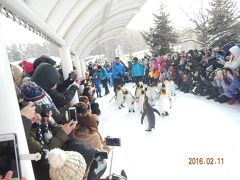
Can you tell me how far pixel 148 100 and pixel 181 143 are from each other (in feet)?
10.4

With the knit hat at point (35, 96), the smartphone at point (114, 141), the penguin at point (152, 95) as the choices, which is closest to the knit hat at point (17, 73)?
the knit hat at point (35, 96)

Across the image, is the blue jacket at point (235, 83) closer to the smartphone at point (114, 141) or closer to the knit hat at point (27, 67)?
the knit hat at point (27, 67)

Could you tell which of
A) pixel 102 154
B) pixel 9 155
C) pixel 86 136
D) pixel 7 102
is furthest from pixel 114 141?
pixel 9 155

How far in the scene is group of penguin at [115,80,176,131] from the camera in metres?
7.81

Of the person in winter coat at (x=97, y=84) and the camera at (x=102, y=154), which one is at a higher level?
the camera at (x=102, y=154)

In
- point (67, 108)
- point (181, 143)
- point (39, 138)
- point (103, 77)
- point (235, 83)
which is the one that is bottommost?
point (181, 143)

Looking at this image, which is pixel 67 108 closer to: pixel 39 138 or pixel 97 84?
pixel 39 138

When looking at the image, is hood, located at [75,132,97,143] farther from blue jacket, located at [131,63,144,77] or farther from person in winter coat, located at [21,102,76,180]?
blue jacket, located at [131,63,144,77]

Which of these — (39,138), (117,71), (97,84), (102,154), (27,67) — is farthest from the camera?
(97,84)

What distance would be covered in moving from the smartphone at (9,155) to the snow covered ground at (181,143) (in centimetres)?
370

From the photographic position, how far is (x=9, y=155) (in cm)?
145

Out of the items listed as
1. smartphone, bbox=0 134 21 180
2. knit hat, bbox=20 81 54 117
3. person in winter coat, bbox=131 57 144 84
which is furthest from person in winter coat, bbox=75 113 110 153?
person in winter coat, bbox=131 57 144 84

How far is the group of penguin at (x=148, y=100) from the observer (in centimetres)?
781

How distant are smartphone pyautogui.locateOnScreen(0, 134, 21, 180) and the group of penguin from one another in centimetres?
636
